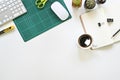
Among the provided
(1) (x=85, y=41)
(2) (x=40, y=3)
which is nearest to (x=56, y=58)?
(1) (x=85, y=41)

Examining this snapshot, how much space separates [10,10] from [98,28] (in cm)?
41

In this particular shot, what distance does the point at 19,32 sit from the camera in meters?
1.06

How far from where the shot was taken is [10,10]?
107 cm

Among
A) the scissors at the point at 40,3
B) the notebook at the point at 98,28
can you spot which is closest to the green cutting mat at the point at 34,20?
the scissors at the point at 40,3

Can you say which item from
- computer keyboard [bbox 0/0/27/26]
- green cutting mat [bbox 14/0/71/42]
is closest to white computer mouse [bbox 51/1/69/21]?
green cutting mat [bbox 14/0/71/42]

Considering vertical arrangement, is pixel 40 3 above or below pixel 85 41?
above

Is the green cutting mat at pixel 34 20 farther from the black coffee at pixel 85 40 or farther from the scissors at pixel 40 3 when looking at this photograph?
the black coffee at pixel 85 40

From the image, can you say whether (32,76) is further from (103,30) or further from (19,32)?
(103,30)

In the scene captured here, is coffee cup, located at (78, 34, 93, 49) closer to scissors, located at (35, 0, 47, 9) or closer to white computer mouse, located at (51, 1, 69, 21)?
white computer mouse, located at (51, 1, 69, 21)

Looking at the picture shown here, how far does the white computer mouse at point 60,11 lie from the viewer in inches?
41.5

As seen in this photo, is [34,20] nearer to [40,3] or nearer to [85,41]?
[40,3]

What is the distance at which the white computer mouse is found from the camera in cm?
105

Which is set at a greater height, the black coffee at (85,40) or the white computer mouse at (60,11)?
the white computer mouse at (60,11)

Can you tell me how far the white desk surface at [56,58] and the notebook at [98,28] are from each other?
1.1 inches
